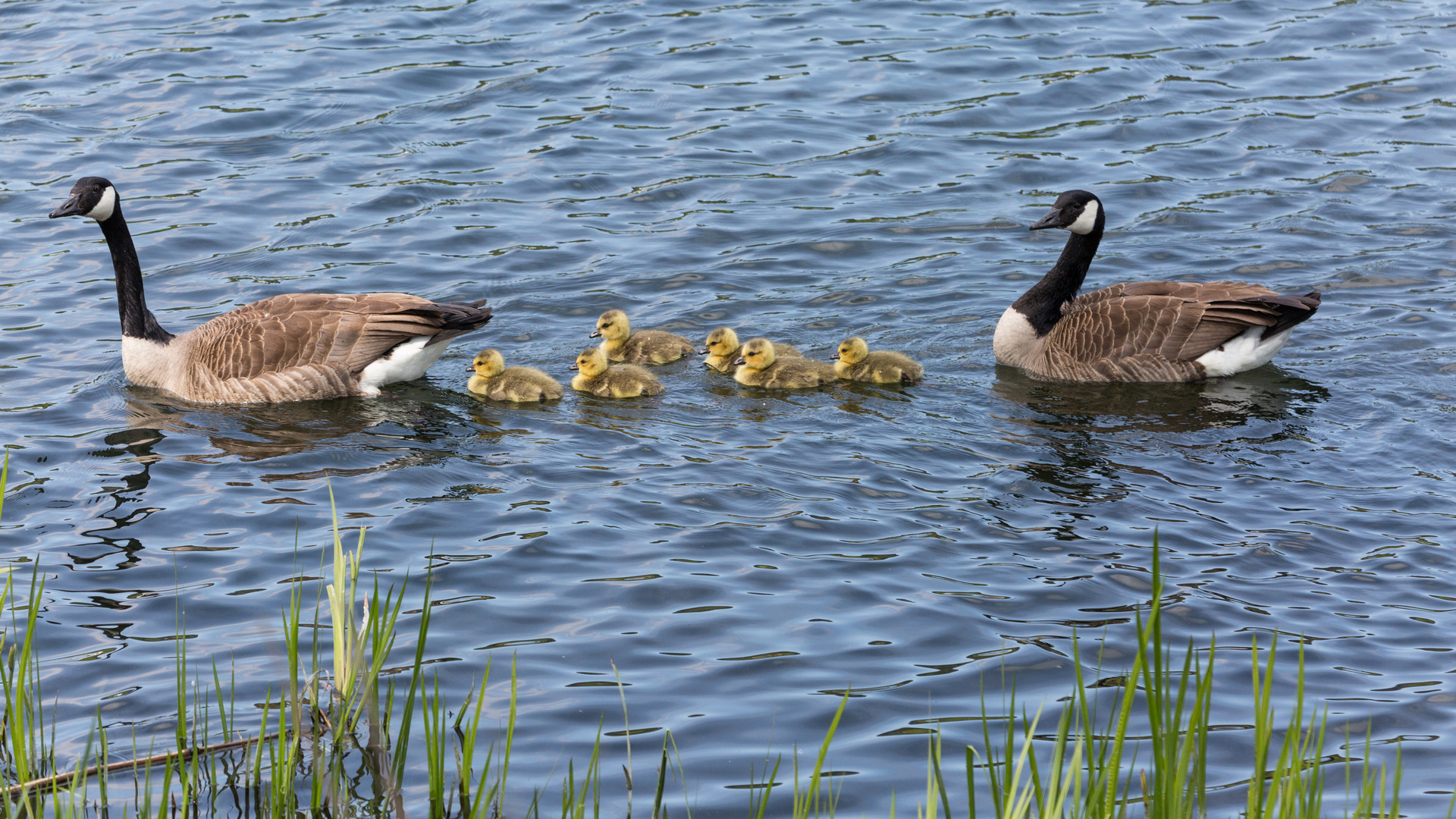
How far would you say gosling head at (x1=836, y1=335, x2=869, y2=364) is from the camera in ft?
33.3

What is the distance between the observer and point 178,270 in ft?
41.9

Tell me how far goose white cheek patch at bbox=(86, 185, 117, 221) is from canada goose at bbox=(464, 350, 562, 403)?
307 centimetres

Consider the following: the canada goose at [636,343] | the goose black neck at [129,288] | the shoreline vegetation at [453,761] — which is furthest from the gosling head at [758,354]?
the goose black neck at [129,288]

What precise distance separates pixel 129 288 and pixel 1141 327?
7647 millimetres

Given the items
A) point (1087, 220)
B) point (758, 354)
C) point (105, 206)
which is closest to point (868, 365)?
point (758, 354)

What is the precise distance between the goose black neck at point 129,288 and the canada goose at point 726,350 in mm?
4038

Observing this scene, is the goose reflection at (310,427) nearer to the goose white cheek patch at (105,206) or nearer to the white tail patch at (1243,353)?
the goose white cheek patch at (105,206)

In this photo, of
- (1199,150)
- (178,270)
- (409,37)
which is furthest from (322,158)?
(1199,150)

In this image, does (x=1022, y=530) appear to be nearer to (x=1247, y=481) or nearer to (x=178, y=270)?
(x=1247, y=481)

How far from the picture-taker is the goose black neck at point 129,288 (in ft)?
34.8

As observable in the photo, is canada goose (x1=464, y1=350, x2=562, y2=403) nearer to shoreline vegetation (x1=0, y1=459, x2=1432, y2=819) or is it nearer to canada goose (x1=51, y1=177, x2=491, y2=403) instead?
canada goose (x1=51, y1=177, x2=491, y2=403)

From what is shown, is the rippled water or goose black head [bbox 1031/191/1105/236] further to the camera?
goose black head [bbox 1031/191/1105/236]

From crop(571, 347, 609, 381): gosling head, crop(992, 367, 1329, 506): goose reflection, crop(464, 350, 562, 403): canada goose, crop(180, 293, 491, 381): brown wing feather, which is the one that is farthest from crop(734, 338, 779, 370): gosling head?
crop(180, 293, 491, 381): brown wing feather

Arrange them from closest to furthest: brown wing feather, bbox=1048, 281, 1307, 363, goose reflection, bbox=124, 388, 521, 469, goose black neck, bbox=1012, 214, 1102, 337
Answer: goose reflection, bbox=124, 388, 521, 469, brown wing feather, bbox=1048, 281, 1307, 363, goose black neck, bbox=1012, 214, 1102, 337
